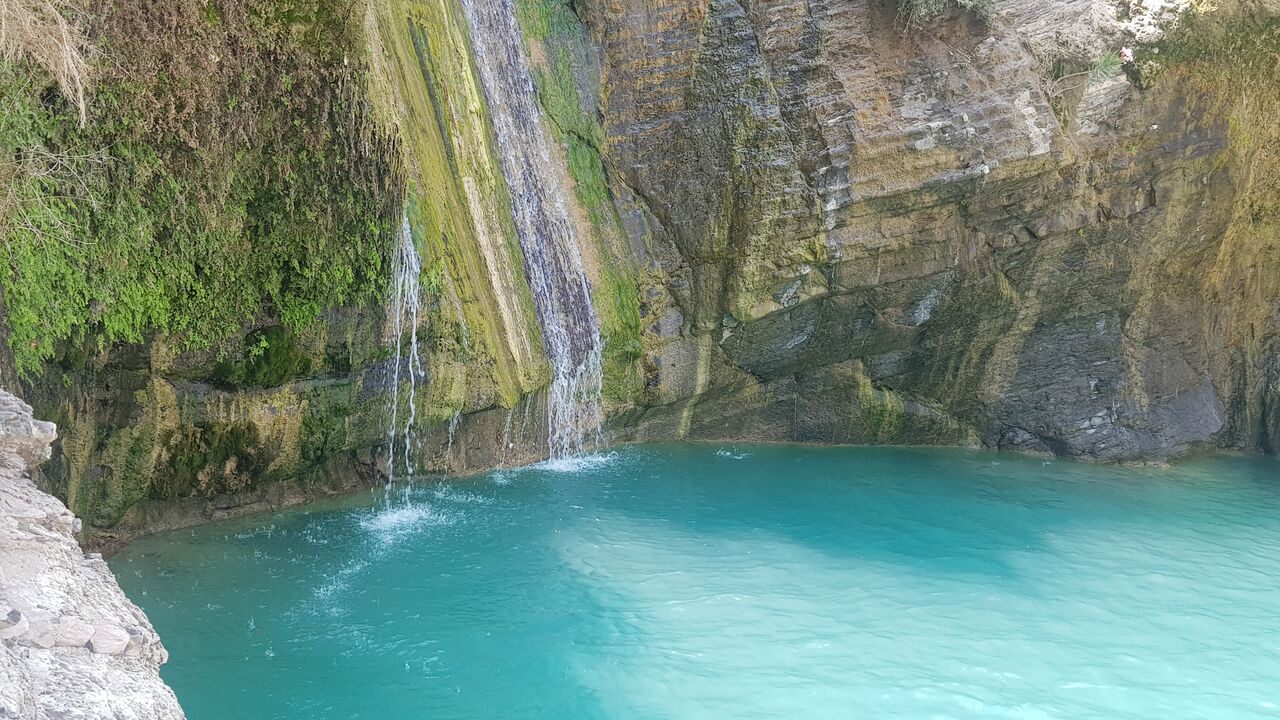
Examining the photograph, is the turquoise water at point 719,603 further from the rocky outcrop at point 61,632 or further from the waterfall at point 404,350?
the rocky outcrop at point 61,632

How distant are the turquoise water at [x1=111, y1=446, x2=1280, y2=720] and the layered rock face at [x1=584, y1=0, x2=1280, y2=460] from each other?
1.74 m

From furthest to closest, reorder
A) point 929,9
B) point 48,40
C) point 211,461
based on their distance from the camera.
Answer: point 929,9, point 211,461, point 48,40

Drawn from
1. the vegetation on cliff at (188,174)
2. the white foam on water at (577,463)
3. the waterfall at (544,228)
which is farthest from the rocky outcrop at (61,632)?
the white foam on water at (577,463)

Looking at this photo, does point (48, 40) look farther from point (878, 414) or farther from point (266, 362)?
point (878, 414)

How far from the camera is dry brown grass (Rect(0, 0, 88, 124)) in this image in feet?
17.3

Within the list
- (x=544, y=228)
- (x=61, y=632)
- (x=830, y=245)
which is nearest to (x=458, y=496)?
(x=544, y=228)

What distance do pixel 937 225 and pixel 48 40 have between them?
7651 mm

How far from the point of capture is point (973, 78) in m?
9.23

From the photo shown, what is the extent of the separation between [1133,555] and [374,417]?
246 inches

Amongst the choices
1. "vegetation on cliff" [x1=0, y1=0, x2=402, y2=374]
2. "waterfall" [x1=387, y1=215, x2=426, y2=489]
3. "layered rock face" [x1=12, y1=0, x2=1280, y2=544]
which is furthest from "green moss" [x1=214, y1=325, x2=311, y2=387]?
"waterfall" [x1=387, y1=215, x2=426, y2=489]

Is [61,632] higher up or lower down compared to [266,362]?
lower down

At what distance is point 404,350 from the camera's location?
7.84 m

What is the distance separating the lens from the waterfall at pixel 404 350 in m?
7.42

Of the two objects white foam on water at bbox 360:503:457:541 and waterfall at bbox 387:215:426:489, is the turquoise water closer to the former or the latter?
white foam on water at bbox 360:503:457:541
